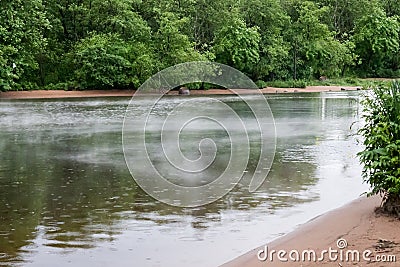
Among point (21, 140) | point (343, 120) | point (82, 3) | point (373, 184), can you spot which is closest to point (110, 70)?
point (82, 3)

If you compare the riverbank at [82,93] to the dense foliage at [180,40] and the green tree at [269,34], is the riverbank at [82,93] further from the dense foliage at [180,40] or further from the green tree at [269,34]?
the green tree at [269,34]

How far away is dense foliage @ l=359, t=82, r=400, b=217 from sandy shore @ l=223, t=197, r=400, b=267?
0.30 metres

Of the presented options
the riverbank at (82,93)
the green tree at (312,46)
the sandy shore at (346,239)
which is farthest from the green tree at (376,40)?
the sandy shore at (346,239)

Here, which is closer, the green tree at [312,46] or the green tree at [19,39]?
the green tree at [19,39]

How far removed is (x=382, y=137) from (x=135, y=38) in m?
43.5

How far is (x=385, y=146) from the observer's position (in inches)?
263

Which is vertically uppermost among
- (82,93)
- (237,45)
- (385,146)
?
(237,45)

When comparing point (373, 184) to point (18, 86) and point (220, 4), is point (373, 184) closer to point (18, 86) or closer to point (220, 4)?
point (18, 86)

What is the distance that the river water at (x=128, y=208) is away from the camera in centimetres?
646

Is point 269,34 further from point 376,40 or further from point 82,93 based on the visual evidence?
point 82,93

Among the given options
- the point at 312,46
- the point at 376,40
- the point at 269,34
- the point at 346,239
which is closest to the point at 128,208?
the point at 346,239

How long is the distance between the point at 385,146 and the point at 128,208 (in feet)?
12.1

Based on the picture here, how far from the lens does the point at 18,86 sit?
144ft

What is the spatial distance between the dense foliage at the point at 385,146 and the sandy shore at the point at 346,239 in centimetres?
30
